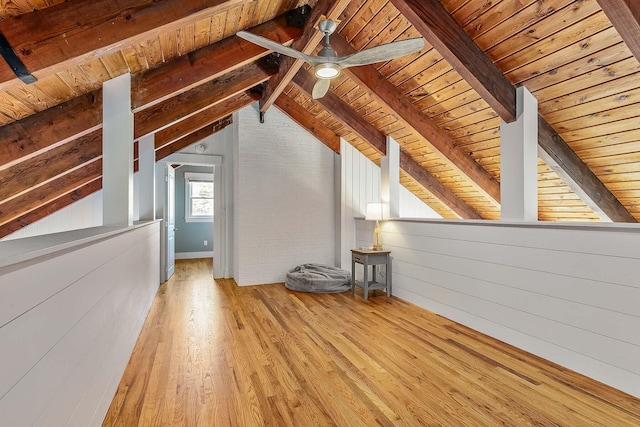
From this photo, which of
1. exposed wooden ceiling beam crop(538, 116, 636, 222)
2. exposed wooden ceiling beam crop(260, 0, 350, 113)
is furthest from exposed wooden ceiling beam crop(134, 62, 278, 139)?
exposed wooden ceiling beam crop(538, 116, 636, 222)

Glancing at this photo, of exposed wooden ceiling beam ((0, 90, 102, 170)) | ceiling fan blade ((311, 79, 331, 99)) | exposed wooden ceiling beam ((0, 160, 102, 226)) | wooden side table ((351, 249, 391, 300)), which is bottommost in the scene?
wooden side table ((351, 249, 391, 300))

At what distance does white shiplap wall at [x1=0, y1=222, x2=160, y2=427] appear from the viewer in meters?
0.83

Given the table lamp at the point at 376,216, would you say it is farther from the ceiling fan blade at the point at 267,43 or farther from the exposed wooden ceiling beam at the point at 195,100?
the ceiling fan blade at the point at 267,43

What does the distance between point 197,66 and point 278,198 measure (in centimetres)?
245

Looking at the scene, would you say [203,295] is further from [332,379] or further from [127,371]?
[332,379]

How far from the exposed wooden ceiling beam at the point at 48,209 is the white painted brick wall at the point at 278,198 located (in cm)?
221

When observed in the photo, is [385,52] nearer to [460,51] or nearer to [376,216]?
[460,51]

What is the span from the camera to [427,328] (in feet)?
10.1

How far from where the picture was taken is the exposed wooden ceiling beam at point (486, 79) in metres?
2.49

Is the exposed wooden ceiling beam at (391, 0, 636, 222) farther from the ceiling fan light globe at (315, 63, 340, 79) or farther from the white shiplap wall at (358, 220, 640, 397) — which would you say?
the white shiplap wall at (358, 220, 640, 397)

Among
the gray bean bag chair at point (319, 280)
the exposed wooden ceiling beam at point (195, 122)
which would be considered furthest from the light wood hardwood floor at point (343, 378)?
the exposed wooden ceiling beam at point (195, 122)

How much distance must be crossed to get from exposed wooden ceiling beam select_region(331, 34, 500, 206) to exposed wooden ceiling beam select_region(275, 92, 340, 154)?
162cm

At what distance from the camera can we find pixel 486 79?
2676 mm

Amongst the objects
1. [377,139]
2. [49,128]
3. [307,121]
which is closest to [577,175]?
[377,139]
